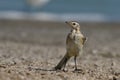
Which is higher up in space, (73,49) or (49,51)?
(49,51)

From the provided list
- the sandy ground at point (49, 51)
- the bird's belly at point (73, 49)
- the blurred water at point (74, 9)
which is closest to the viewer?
the sandy ground at point (49, 51)

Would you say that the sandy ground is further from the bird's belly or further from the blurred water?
the blurred water

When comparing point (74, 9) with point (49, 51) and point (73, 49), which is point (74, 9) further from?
point (73, 49)

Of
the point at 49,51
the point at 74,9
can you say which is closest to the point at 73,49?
the point at 49,51

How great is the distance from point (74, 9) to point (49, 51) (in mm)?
20497

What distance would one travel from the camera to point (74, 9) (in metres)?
36.5

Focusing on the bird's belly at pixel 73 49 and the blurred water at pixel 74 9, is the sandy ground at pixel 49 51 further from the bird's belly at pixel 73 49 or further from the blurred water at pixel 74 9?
the blurred water at pixel 74 9

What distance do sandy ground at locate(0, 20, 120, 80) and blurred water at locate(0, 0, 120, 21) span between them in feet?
14.2

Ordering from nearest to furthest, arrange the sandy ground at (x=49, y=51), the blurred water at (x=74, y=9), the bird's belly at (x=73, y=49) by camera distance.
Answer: the sandy ground at (x=49, y=51) → the bird's belly at (x=73, y=49) → the blurred water at (x=74, y=9)

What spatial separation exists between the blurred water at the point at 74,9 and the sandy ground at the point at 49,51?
4.34 metres

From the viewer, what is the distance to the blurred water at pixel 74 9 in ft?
108

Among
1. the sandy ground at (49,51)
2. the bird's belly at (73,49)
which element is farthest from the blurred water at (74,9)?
the bird's belly at (73,49)

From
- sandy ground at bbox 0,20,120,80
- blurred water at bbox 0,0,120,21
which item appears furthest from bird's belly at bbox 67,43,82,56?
blurred water at bbox 0,0,120,21

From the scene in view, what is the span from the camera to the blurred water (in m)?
33.0
